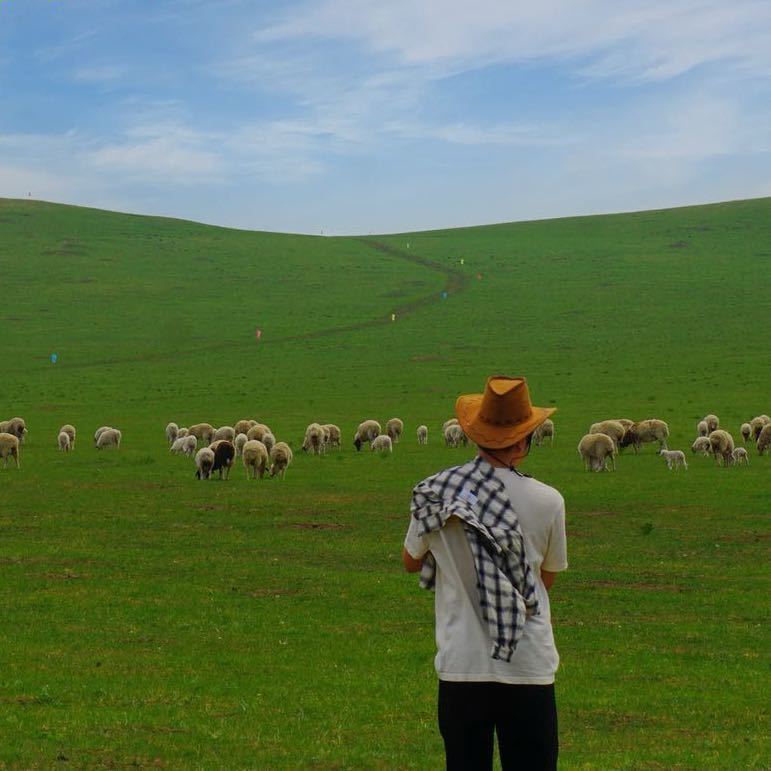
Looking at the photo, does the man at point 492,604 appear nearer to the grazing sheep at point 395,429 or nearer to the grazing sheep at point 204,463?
the grazing sheep at point 204,463

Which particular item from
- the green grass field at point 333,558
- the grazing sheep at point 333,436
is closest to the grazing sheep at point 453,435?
the green grass field at point 333,558

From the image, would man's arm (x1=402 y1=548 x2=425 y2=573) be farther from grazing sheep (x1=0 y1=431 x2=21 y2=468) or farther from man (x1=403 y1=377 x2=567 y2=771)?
grazing sheep (x1=0 y1=431 x2=21 y2=468)

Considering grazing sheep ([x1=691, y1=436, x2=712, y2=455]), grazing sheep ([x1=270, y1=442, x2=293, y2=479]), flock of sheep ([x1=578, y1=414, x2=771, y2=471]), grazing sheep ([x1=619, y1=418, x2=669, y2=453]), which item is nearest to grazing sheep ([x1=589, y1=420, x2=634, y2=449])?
flock of sheep ([x1=578, y1=414, x2=771, y2=471])

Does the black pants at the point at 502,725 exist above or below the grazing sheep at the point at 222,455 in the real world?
above

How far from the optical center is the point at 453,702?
5.30 meters

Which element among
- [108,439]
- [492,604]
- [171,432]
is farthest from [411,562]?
[171,432]

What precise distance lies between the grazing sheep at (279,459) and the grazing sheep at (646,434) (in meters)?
10.2

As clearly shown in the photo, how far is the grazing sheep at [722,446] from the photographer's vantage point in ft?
99.5

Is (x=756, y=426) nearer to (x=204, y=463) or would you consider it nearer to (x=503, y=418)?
(x=204, y=463)

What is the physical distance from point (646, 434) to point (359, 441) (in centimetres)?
827

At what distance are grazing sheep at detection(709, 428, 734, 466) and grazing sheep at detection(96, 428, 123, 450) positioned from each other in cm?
1719

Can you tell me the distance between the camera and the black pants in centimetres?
524

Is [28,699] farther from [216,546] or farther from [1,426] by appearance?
[1,426]

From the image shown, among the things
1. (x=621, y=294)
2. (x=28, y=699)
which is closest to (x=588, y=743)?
(x=28, y=699)
